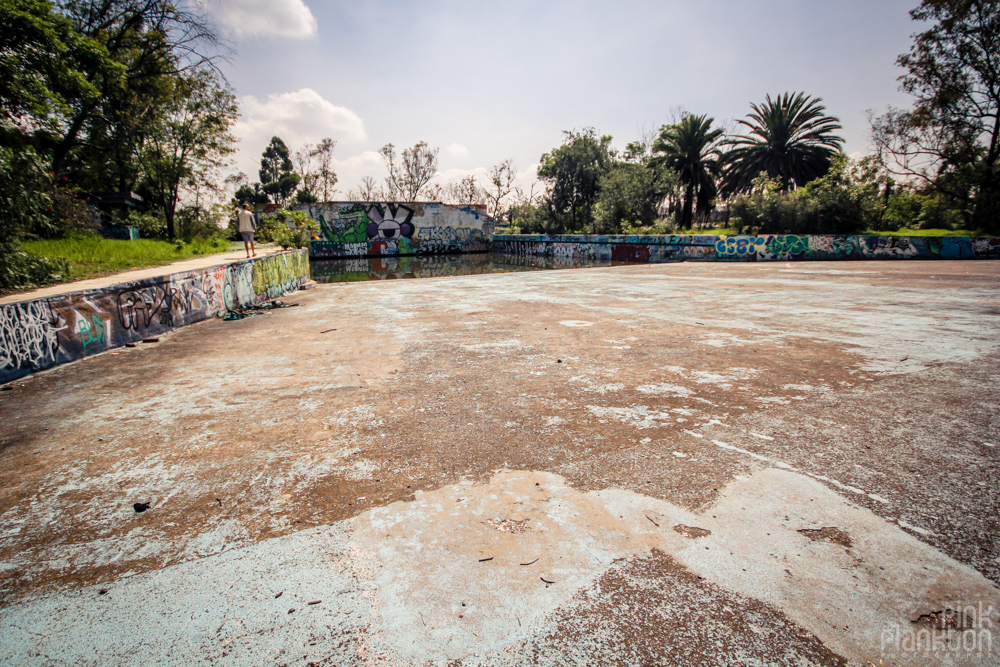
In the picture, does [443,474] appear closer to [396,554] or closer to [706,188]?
[396,554]

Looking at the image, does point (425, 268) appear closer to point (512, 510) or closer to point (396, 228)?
point (396, 228)

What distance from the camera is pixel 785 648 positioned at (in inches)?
58.2

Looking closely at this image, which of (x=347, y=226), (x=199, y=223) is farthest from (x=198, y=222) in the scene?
(x=347, y=226)

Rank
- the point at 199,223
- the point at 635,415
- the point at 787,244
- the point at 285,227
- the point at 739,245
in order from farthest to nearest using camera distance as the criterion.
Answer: the point at 199,223 → the point at 739,245 → the point at 285,227 → the point at 787,244 → the point at 635,415

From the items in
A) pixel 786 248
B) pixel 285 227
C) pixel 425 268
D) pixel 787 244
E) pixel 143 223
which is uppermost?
pixel 143 223

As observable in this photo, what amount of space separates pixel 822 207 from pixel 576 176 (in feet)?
66.3

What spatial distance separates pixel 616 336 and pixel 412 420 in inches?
132

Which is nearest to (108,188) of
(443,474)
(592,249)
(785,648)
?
(592,249)

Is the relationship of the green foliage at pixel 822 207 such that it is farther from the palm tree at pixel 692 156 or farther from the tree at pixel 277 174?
the tree at pixel 277 174

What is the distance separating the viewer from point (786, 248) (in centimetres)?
1898

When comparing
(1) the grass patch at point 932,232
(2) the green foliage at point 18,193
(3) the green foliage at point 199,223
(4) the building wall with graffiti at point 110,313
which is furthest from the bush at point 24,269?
(1) the grass patch at point 932,232

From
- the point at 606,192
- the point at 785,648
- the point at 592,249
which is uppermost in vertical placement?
the point at 606,192

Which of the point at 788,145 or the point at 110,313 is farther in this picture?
the point at 788,145

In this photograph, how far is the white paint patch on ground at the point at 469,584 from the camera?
1535 mm
